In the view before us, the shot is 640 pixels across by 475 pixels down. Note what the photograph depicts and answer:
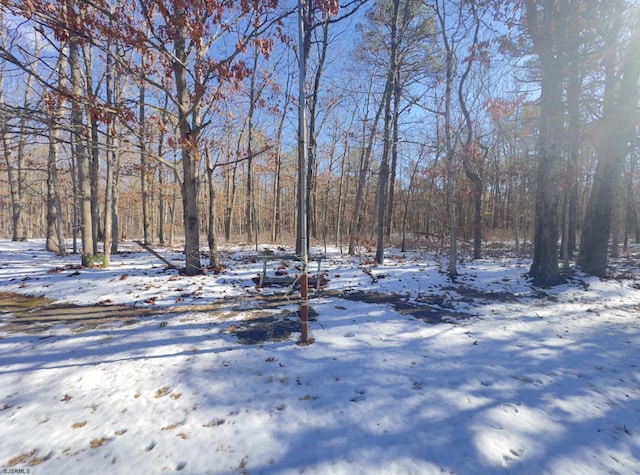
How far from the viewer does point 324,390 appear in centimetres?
314

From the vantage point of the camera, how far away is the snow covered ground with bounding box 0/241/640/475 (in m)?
2.25

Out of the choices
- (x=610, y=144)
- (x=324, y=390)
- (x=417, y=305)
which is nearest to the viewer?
(x=324, y=390)

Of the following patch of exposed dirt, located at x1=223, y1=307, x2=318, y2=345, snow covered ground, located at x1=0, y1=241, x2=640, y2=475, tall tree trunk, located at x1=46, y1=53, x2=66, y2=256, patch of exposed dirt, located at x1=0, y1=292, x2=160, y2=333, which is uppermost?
tall tree trunk, located at x1=46, y1=53, x2=66, y2=256

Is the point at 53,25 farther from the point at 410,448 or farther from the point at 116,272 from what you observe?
the point at 410,448

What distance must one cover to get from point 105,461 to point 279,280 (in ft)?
17.1

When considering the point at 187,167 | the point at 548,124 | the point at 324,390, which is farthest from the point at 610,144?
the point at 187,167

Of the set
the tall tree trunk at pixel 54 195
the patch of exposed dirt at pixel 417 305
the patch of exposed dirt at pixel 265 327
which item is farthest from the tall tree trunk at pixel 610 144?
the tall tree trunk at pixel 54 195

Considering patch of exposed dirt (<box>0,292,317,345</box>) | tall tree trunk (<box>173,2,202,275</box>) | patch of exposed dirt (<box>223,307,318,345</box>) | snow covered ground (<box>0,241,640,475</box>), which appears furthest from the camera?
tall tree trunk (<box>173,2,202,275</box>)

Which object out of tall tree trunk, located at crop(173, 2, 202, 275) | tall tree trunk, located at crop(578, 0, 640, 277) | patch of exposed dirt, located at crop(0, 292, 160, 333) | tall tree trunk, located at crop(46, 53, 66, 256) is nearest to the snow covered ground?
patch of exposed dirt, located at crop(0, 292, 160, 333)

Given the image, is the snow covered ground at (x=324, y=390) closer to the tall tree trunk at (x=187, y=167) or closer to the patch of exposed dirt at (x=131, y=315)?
the patch of exposed dirt at (x=131, y=315)

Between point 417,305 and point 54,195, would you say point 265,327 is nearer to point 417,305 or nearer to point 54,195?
point 417,305

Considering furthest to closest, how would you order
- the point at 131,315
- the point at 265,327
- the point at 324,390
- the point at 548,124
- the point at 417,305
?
the point at 548,124 < the point at 417,305 < the point at 131,315 < the point at 265,327 < the point at 324,390

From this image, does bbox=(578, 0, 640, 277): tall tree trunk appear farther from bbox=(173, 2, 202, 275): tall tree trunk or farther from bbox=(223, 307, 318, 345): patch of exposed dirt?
bbox=(173, 2, 202, 275): tall tree trunk

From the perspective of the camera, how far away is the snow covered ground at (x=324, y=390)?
88.7 inches
